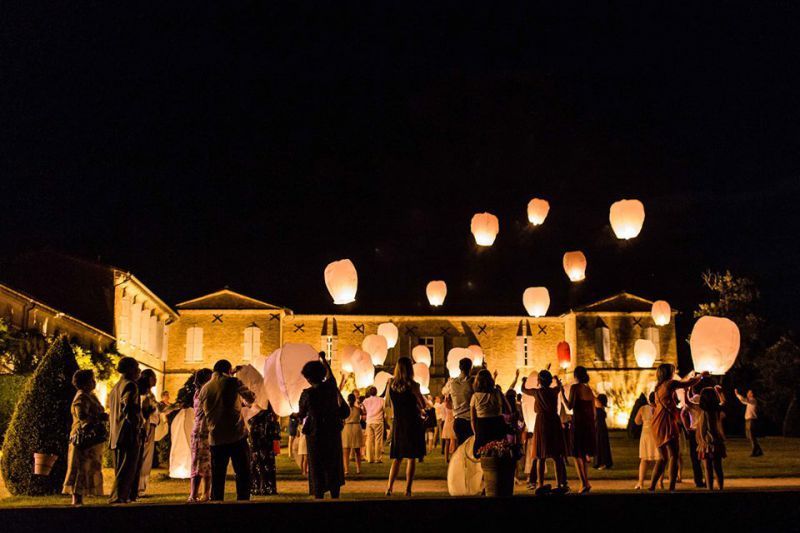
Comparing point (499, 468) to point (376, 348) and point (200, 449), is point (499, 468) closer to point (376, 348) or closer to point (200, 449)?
point (200, 449)

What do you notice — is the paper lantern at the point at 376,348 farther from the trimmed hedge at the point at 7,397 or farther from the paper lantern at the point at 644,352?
the paper lantern at the point at 644,352

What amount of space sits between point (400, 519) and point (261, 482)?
545 centimetres

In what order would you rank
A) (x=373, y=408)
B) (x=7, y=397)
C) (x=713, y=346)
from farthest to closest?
(x=373, y=408) < (x=7, y=397) < (x=713, y=346)

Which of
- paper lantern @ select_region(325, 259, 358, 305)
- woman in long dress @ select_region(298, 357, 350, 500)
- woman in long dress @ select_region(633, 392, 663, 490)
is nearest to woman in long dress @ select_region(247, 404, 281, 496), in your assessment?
woman in long dress @ select_region(298, 357, 350, 500)

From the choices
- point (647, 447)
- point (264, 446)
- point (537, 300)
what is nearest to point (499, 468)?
point (647, 447)

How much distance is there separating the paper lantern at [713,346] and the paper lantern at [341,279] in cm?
812

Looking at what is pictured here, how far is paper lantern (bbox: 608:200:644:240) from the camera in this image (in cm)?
1825

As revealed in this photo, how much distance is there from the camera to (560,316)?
41312 mm

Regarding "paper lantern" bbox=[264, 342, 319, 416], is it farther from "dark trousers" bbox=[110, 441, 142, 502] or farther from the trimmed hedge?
the trimmed hedge

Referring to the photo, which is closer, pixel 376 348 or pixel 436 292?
pixel 376 348

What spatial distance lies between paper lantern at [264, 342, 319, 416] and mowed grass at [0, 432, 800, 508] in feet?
3.84

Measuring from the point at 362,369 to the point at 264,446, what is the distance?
8905 millimetres

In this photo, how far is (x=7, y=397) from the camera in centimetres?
1465

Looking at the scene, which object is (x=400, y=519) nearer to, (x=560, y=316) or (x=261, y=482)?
(x=261, y=482)
